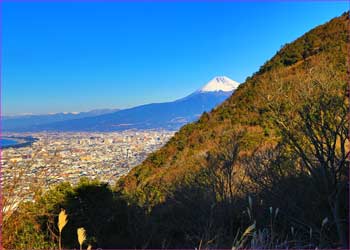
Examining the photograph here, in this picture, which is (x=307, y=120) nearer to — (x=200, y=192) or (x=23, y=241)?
(x=200, y=192)

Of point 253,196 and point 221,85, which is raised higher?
point 221,85

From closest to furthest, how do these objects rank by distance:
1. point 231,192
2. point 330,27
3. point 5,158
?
1. point 5,158
2. point 231,192
3. point 330,27

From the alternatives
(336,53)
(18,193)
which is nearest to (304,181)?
(18,193)

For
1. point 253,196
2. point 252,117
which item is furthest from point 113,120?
point 253,196

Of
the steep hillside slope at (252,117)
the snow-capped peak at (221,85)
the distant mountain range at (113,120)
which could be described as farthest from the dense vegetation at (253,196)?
the snow-capped peak at (221,85)

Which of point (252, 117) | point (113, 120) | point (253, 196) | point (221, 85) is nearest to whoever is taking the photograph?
point (253, 196)

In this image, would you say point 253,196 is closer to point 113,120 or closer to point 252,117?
point 252,117

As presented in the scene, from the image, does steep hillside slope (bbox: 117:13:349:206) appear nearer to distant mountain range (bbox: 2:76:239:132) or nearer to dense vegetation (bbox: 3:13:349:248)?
dense vegetation (bbox: 3:13:349:248)

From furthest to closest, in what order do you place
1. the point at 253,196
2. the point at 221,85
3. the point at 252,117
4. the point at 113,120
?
1. the point at 221,85
2. the point at 113,120
3. the point at 252,117
4. the point at 253,196
